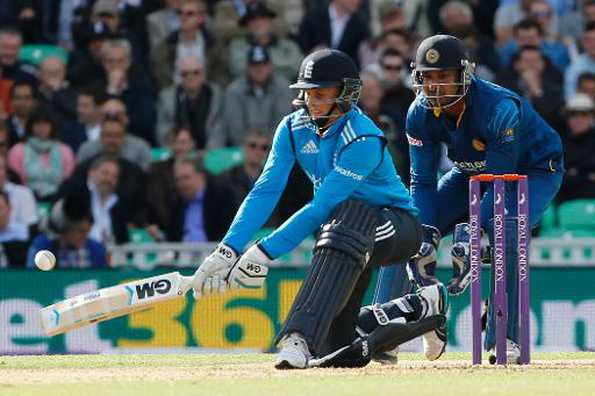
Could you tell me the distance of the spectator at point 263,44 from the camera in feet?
55.1

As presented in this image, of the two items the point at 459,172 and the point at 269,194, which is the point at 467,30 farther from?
the point at 269,194

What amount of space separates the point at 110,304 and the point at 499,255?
219cm

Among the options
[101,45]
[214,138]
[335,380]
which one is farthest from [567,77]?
[335,380]

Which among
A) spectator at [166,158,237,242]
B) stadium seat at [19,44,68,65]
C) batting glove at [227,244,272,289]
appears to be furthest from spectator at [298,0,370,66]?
batting glove at [227,244,272,289]

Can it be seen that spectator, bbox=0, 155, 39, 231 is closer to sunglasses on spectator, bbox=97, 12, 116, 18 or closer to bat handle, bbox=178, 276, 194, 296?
sunglasses on spectator, bbox=97, 12, 116, 18

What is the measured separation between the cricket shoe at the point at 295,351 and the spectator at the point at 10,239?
6.69 metres

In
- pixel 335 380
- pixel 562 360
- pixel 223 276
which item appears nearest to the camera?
pixel 335 380

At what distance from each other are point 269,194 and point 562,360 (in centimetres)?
230

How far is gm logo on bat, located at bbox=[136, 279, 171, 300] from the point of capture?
9.04 meters

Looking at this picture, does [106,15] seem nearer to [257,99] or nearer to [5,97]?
[5,97]

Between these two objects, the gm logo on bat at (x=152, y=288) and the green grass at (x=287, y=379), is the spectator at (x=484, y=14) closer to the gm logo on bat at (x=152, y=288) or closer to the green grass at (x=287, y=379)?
the green grass at (x=287, y=379)

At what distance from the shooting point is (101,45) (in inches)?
664

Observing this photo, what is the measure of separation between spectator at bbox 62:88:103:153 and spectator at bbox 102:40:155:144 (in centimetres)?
25

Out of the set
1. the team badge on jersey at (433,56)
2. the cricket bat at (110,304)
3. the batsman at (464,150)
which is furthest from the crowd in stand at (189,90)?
the team badge on jersey at (433,56)
